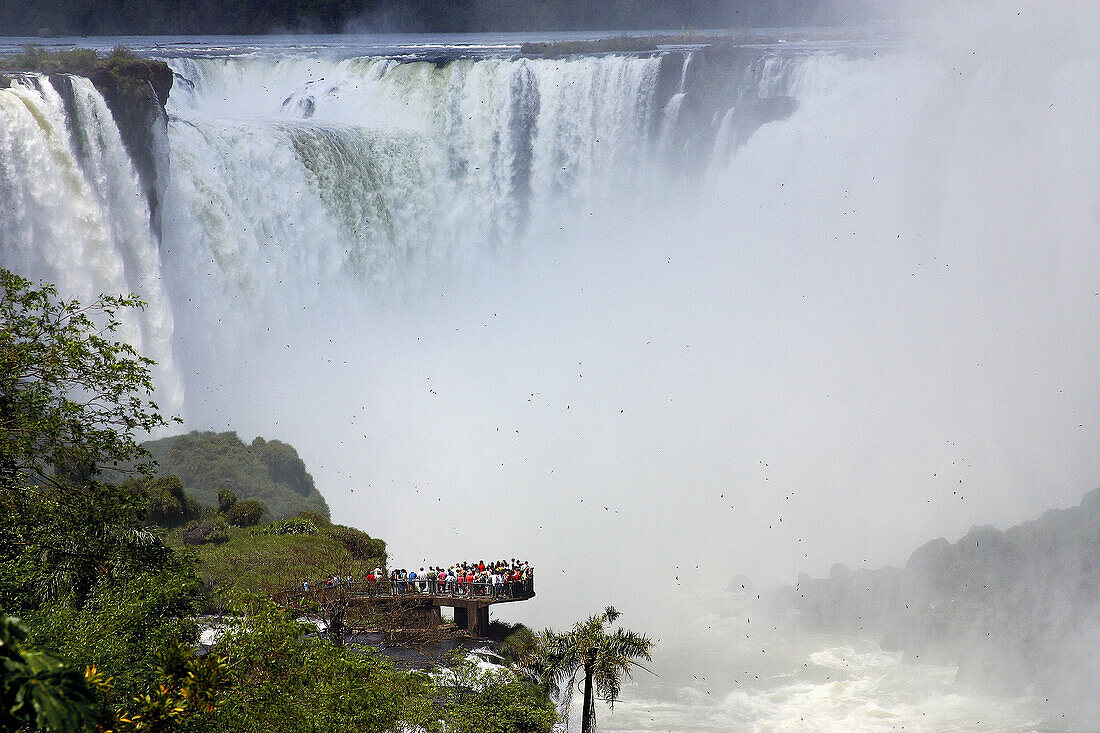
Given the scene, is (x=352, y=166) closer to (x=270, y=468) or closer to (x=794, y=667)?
(x=270, y=468)

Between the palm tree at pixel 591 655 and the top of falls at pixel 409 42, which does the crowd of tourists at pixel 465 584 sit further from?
the top of falls at pixel 409 42

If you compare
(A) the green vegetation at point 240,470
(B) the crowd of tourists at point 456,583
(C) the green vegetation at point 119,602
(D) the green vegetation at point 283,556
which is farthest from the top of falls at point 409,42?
(C) the green vegetation at point 119,602

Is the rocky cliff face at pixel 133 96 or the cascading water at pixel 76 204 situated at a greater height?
the rocky cliff face at pixel 133 96

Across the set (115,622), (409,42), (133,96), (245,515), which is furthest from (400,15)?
(115,622)

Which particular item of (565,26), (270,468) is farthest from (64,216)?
(565,26)

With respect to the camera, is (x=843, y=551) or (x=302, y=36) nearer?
(x=843, y=551)

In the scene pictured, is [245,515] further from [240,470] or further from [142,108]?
[142,108]

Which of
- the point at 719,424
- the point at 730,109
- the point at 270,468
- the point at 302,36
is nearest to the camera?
the point at 270,468
